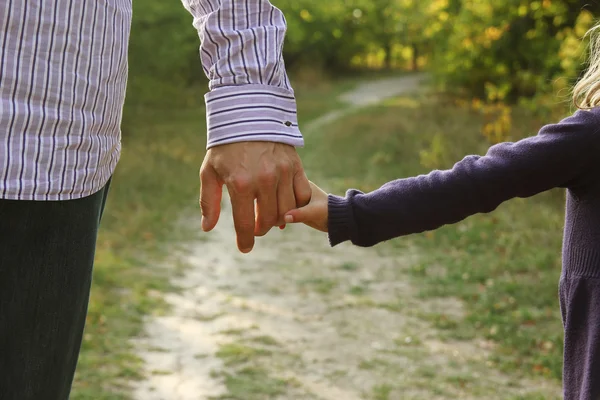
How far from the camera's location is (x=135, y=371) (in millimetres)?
3969

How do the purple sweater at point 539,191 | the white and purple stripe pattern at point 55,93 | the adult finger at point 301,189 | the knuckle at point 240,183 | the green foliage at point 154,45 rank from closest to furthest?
the white and purple stripe pattern at point 55,93 < the knuckle at point 240,183 < the adult finger at point 301,189 < the purple sweater at point 539,191 < the green foliage at point 154,45

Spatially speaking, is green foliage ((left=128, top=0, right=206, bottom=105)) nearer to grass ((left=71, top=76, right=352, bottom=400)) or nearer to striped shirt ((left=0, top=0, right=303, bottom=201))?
grass ((left=71, top=76, right=352, bottom=400))

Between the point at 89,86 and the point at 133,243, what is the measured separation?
546cm

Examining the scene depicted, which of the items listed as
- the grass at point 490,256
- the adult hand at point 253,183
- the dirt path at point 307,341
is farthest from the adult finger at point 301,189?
the grass at point 490,256

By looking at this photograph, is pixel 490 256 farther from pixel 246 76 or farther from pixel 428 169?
pixel 246 76

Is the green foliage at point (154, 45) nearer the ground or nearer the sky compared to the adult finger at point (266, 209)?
nearer the sky

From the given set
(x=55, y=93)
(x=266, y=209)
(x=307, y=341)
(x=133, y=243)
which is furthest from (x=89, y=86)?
(x=133, y=243)

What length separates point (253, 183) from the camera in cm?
149

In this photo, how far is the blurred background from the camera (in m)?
4.55

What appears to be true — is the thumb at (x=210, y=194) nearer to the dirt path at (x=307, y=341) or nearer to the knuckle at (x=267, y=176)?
the knuckle at (x=267, y=176)

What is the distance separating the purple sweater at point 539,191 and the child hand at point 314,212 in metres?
0.03

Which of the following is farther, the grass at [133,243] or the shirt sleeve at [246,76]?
the grass at [133,243]

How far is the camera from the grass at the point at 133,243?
4.07 meters

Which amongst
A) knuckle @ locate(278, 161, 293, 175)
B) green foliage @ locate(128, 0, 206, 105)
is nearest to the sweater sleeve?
knuckle @ locate(278, 161, 293, 175)
